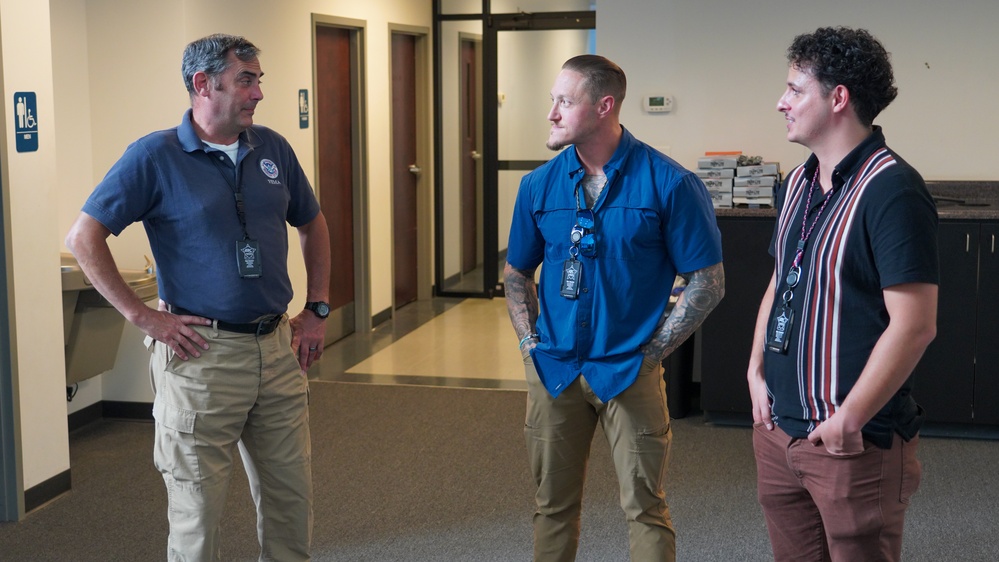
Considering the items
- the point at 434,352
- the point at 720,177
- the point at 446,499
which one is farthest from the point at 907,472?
the point at 434,352

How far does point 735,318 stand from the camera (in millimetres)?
4883

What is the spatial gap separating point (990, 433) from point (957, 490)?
86cm

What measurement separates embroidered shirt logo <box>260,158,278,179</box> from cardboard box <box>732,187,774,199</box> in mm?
2720

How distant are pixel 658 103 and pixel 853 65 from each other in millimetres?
3537

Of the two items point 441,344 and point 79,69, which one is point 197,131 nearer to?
point 79,69

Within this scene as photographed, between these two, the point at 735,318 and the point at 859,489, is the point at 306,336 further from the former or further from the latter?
the point at 735,318

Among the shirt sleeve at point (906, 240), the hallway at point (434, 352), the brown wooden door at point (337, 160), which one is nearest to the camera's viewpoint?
the shirt sleeve at point (906, 240)

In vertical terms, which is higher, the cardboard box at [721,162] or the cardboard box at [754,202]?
the cardboard box at [721,162]

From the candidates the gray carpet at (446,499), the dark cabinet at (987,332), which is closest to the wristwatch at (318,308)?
the gray carpet at (446,499)

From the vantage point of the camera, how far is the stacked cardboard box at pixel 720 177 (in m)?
5.01

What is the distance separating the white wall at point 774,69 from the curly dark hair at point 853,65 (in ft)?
11.1

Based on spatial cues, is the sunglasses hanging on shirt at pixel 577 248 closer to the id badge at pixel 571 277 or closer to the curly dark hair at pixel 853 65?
the id badge at pixel 571 277

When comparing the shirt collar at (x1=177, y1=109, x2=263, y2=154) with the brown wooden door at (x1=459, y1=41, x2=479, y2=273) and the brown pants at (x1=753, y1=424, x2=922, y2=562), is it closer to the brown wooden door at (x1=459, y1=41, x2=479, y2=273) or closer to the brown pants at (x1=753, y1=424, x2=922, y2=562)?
the brown pants at (x1=753, y1=424, x2=922, y2=562)

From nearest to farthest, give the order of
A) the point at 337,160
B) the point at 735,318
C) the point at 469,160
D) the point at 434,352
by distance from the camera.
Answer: the point at 735,318 → the point at 434,352 → the point at 337,160 → the point at 469,160
